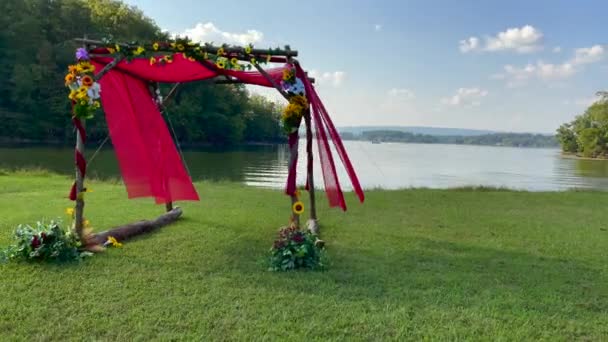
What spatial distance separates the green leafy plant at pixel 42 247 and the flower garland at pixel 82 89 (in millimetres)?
1212

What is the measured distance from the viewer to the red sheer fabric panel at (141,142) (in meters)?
6.04

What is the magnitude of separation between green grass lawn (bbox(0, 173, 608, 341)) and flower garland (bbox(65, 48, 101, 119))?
1.56 m

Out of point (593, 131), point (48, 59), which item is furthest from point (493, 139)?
point (48, 59)

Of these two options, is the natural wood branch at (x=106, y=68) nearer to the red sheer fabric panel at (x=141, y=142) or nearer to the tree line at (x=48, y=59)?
the red sheer fabric panel at (x=141, y=142)

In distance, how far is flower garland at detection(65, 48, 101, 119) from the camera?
4.88 metres

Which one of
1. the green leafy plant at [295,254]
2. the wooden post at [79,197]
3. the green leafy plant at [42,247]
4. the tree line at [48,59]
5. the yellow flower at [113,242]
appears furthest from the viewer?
the tree line at [48,59]

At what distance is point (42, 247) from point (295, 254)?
2.41m

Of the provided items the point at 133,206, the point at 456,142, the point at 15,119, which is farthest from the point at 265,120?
the point at 456,142

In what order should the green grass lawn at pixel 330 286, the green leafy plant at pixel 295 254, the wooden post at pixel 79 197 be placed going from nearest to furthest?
the green grass lawn at pixel 330 286, the green leafy plant at pixel 295 254, the wooden post at pixel 79 197

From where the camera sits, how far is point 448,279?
14.3 feet

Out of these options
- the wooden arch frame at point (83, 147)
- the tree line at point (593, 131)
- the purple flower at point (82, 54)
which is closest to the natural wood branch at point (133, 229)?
the wooden arch frame at point (83, 147)

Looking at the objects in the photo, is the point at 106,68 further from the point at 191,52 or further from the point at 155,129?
the point at 155,129

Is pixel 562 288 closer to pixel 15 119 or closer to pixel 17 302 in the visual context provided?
pixel 17 302

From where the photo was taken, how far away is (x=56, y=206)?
8.08 metres
